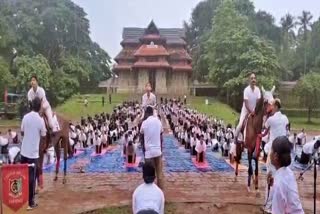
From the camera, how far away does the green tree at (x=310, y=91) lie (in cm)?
4197

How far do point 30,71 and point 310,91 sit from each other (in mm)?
22106

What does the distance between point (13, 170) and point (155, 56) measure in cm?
4816

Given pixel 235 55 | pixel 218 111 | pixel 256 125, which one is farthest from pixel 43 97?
pixel 235 55

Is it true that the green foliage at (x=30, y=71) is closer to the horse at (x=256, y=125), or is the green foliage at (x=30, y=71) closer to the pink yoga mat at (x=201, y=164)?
the pink yoga mat at (x=201, y=164)

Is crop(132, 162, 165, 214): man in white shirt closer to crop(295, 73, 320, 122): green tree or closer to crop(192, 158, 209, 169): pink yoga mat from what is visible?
crop(192, 158, 209, 169): pink yoga mat

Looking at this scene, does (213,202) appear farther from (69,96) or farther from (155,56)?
(155,56)

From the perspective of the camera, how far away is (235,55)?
46469 mm

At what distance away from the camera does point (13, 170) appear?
7332 mm

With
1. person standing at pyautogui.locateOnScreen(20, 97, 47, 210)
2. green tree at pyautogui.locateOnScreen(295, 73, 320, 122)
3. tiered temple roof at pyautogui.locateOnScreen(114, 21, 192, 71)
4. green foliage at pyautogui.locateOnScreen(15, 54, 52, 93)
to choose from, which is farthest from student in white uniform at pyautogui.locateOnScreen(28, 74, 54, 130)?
tiered temple roof at pyautogui.locateOnScreen(114, 21, 192, 71)

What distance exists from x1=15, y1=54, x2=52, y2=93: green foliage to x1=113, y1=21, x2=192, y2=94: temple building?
51.0 feet

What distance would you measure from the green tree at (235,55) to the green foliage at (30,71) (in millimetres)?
15254

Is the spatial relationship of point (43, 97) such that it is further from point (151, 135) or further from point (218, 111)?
point (218, 111)

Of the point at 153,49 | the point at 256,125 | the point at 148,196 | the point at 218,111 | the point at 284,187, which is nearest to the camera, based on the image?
the point at 284,187

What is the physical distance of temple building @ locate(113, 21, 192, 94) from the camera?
5512 cm
